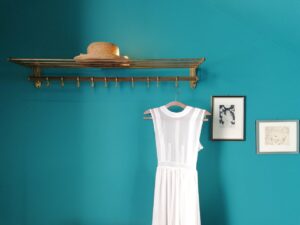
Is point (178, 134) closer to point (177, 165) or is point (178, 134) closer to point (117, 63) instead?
point (177, 165)

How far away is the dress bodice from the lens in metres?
1.80

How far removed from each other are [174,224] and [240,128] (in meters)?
0.75

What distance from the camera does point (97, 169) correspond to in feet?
6.51

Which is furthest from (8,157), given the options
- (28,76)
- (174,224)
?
(174,224)

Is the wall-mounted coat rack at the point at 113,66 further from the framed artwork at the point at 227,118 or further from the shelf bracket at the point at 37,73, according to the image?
the framed artwork at the point at 227,118

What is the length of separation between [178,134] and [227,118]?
39cm

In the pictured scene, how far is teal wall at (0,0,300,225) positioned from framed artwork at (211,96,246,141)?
0.05 metres

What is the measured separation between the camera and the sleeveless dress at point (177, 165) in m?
1.77

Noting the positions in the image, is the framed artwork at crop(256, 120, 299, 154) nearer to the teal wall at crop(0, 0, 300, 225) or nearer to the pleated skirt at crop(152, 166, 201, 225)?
the teal wall at crop(0, 0, 300, 225)

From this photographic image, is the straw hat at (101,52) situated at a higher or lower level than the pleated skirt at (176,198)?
higher

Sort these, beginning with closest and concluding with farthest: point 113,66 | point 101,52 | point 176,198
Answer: point 101,52 < point 176,198 < point 113,66

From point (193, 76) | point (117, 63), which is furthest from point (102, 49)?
point (193, 76)

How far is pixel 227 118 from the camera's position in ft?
Answer: 6.50

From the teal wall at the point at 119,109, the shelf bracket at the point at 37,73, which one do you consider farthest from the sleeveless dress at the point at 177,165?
the shelf bracket at the point at 37,73
